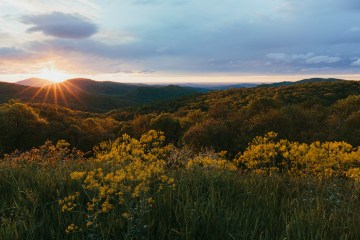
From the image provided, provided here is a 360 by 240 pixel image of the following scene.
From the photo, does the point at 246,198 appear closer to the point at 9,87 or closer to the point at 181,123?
the point at 181,123

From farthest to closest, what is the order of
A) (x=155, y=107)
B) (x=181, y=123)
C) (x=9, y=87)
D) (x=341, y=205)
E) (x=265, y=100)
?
(x=9, y=87)
(x=155, y=107)
(x=181, y=123)
(x=265, y=100)
(x=341, y=205)

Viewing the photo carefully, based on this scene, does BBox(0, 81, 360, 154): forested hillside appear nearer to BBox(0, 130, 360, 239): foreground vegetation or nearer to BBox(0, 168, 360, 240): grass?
BBox(0, 130, 360, 239): foreground vegetation

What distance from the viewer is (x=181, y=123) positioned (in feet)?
115

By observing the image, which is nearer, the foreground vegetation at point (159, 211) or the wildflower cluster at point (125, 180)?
the foreground vegetation at point (159, 211)

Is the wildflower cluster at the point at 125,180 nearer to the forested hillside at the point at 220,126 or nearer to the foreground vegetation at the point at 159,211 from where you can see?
the foreground vegetation at the point at 159,211

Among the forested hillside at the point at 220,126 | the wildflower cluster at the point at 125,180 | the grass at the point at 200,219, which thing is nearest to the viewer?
the grass at the point at 200,219

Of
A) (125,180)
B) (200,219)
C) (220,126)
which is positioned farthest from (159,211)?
(220,126)

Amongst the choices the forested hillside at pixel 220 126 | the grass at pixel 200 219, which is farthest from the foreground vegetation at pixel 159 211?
the forested hillside at pixel 220 126

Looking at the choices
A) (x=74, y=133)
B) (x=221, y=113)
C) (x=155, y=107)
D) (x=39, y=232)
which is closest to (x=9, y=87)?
(x=155, y=107)

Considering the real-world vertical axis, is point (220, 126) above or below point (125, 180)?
below

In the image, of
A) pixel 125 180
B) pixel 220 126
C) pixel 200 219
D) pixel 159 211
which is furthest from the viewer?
pixel 220 126

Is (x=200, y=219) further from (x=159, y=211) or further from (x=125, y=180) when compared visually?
(x=125, y=180)

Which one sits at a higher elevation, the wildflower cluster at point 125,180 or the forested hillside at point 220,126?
the wildflower cluster at point 125,180

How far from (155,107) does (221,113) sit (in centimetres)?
5052
